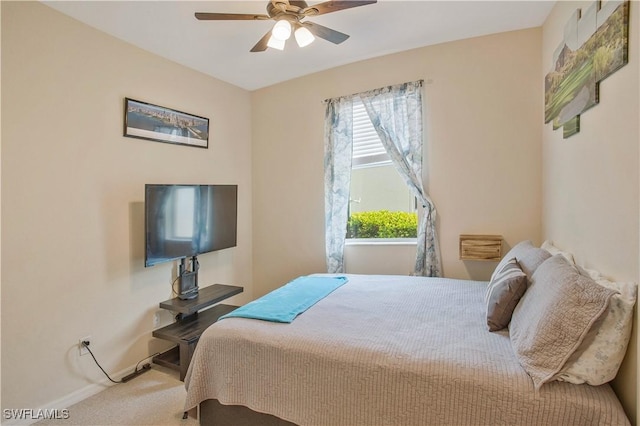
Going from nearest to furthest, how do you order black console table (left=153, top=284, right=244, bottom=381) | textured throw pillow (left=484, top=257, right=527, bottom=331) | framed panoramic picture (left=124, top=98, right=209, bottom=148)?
→ textured throw pillow (left=484, top=257, right=527, bottom=331)
black console table (left=153, top=284, right=244, bottom=381)
framed panoramic picture (left=124, top=98, right=209, bottom=148)

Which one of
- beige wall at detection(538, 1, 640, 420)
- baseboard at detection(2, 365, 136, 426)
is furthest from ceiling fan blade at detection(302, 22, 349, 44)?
baseboard at detection(2, 365, 136, 426)

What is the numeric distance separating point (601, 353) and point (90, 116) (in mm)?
3281

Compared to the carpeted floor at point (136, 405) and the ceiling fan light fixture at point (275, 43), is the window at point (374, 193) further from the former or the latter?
the carpeted floor at point (136, 405)

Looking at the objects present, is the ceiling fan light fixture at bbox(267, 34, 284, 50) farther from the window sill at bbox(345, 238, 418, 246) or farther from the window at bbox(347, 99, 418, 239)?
the window sill at bbox(345, 238, 418, 246)

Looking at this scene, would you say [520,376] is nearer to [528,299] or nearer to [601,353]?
[601,353]

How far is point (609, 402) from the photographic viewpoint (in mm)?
1085

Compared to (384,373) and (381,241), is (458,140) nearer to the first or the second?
(381,241)

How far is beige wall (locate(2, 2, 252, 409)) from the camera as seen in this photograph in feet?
6.48

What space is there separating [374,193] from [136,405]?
8.84 ft

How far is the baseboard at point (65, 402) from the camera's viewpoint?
1.94 m

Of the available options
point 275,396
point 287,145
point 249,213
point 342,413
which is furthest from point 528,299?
point 249,213

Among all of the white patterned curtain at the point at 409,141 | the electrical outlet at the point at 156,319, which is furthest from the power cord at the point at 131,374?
the white patterned curtain at the point at 409,141

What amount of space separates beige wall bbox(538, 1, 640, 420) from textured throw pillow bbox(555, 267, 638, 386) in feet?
0.19

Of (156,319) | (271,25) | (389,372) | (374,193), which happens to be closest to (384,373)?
(389,372)
